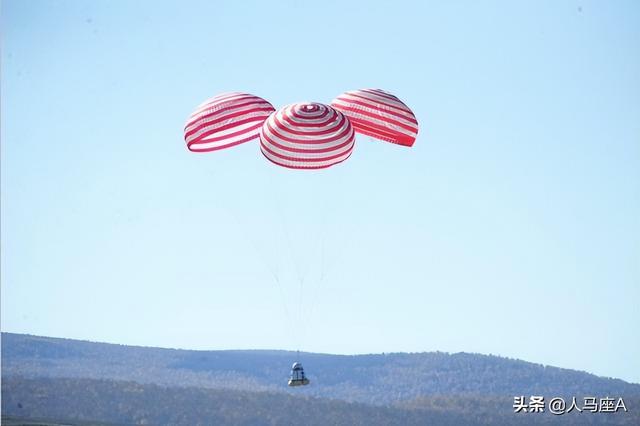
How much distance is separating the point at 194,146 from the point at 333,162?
498 cm

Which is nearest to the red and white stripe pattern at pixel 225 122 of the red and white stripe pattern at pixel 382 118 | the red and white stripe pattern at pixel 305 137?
the red and white stripe pattern at pixel 305 137

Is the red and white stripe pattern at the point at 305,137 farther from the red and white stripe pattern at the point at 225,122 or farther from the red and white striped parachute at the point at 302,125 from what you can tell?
the red and white stripe pattern at the point at 225,122

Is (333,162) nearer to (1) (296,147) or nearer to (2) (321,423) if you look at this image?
(1) (296,147)

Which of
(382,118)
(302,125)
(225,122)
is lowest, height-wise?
(302,125)

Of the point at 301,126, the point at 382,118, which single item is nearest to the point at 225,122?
the point at 301,126

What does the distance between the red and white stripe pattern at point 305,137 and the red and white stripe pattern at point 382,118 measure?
137 cm

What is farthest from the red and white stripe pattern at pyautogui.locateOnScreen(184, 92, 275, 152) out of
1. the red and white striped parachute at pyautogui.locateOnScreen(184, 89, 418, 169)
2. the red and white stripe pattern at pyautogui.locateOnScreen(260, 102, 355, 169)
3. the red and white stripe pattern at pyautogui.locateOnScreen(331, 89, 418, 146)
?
the red and white stripe pattern at pyautogui.locateOnScreen(331, 89, 418, 146)

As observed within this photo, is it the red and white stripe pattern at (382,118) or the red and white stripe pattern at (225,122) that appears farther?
the red and white stripe pattern at (382,118)

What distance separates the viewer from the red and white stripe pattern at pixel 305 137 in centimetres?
3397

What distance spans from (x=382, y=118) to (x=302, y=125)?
3.14 m

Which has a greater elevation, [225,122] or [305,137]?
[225,122]

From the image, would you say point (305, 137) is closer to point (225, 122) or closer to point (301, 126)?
point (301, 126)

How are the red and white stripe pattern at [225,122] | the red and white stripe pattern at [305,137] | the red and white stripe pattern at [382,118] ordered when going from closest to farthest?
the red and white stripe pattern at [305,137]
the red and white stripe pattern at [225,122]
the red and white stripe pattern at [382,118]

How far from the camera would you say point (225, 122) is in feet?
116
